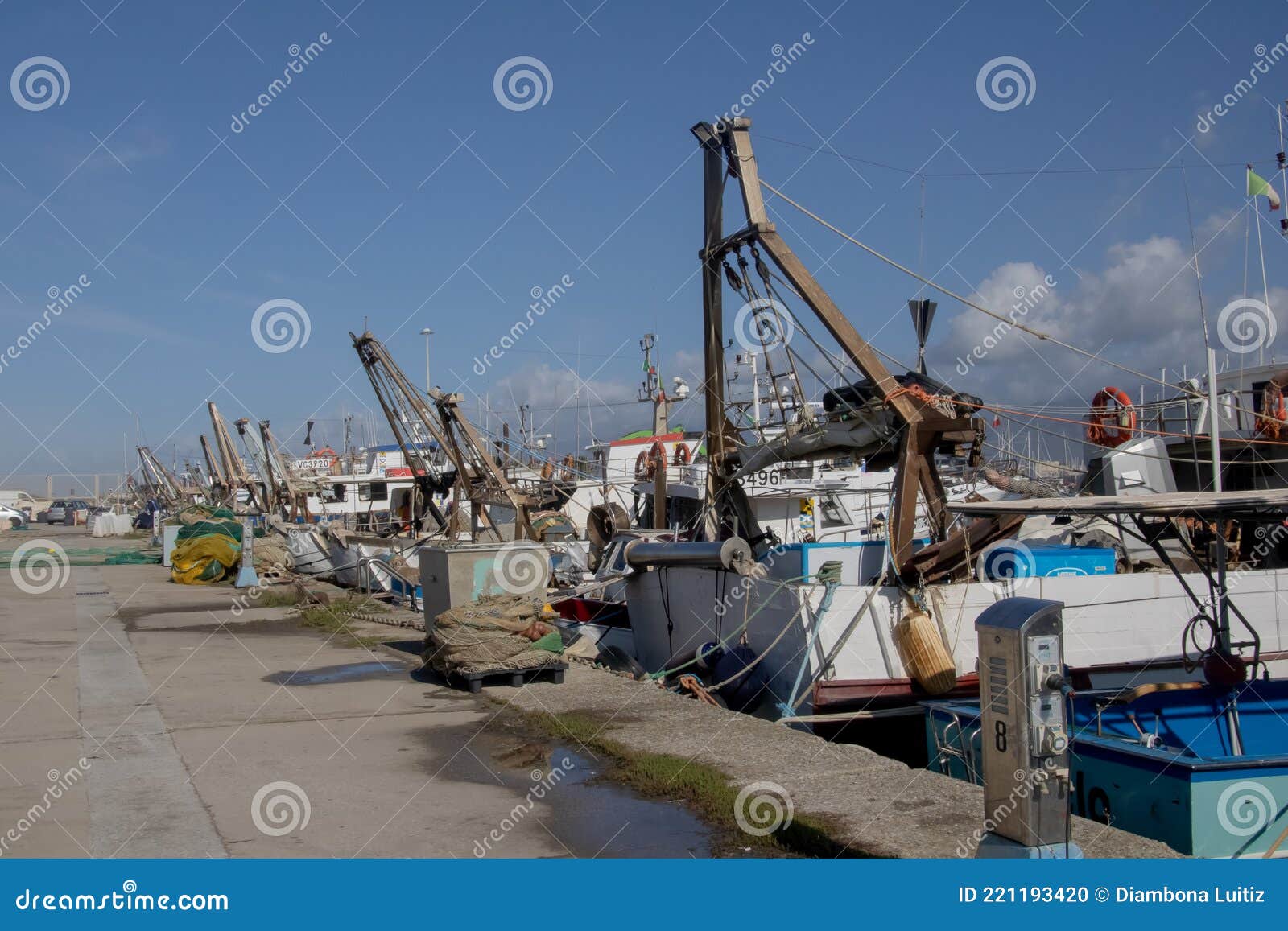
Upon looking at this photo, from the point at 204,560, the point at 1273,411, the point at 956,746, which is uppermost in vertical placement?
the point at 1273,411

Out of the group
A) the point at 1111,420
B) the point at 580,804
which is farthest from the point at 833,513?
the point at 580,804

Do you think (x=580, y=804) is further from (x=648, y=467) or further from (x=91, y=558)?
(x=91, y=558)

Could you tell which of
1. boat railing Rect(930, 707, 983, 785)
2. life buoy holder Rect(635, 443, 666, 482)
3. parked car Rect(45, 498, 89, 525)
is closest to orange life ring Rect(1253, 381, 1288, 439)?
life buoy holder Rect(635, 443, 666, 482)

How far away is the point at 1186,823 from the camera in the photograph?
6168mm

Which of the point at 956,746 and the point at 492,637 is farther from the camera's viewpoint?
the point at 492,637

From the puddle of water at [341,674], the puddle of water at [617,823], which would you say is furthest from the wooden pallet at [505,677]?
the puddle of water at [617,823]

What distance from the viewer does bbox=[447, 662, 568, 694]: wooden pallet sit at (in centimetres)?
938

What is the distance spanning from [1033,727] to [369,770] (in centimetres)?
443

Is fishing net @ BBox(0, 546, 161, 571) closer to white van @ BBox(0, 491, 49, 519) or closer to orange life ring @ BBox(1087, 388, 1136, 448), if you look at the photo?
orange life ring @ BBox(1087, 388, 1136, 448)

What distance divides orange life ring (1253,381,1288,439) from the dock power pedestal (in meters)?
12.6

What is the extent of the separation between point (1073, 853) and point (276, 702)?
702cm

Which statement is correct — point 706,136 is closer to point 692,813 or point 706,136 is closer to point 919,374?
point 919,374

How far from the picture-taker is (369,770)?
6812mm

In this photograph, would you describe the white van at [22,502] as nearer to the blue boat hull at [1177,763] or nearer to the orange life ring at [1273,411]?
the orange life ring at [1273,411]
